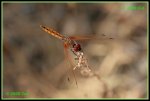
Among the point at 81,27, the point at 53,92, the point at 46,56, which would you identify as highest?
the point at 81,27

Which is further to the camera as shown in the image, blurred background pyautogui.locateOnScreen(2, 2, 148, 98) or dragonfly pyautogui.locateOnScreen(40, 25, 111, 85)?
blurred background pyautogui.locateOnScreen(2, 2, 148, 98)

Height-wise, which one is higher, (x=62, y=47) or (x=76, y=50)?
(x=76, y=50)

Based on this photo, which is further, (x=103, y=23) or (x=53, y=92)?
(x=103, y=23)

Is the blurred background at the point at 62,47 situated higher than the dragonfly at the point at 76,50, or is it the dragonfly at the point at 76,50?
the dragonfly at the point at 76,50

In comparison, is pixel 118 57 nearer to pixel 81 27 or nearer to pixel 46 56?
pixel 81 27

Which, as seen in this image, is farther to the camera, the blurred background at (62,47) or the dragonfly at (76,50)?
the blurred background at (62,47)

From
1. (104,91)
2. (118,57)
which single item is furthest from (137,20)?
(104,91)

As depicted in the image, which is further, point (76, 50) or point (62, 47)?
point (62, 47)

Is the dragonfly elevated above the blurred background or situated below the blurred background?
above
